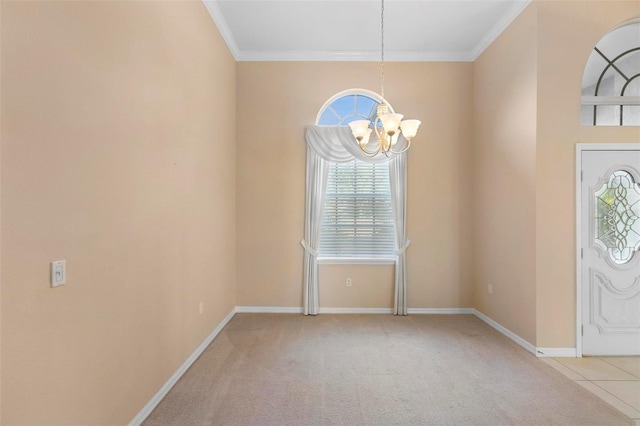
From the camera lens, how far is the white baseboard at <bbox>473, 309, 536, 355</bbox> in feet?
10.9

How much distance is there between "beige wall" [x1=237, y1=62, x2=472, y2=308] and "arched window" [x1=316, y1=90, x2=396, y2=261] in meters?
0.25

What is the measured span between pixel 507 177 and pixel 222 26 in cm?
370

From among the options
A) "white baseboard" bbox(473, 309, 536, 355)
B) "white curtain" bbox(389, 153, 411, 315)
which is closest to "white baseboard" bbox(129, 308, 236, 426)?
"white curtain" bbox(389, 153, 411, 315)

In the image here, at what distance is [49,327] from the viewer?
142 centimetres

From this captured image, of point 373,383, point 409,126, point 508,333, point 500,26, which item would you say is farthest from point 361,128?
point 508,333

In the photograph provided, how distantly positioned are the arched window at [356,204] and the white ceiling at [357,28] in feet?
2.27

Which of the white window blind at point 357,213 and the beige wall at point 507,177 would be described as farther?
the white window blind at point 357,213

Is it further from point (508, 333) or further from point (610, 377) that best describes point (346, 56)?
point (610, 377)

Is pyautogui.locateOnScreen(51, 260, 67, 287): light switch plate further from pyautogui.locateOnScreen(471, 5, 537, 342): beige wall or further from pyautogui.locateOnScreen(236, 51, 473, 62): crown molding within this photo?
pyautogui.locateOnScreen(236, 51, 473, 62): crown molding

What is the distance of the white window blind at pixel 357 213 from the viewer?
4.71m

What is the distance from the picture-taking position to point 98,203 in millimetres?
1744

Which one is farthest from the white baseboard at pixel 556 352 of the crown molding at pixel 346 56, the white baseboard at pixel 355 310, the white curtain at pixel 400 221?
the crown molding at pixel 346 56

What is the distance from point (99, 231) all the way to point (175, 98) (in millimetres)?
1396

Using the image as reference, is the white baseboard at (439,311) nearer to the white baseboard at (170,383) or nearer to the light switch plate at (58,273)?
the white baseboard at (170,383)
